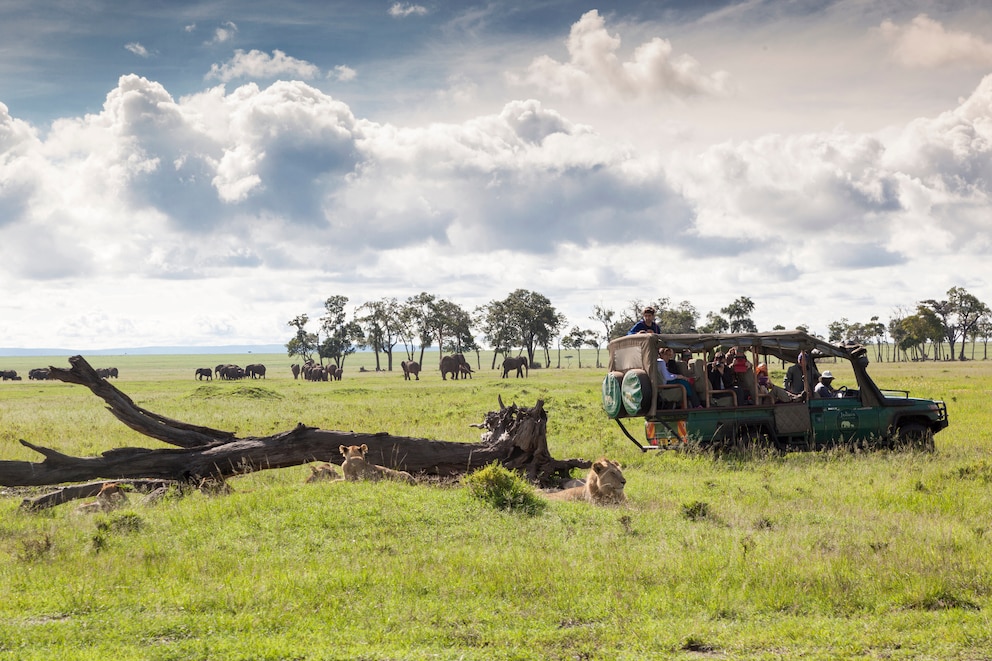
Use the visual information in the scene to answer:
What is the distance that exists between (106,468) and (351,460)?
3941 millimetres

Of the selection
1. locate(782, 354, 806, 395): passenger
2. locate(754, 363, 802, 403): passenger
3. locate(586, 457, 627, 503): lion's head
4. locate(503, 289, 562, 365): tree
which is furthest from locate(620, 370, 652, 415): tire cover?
locate(503, 289, 562, 365): tree

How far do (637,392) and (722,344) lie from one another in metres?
2.09

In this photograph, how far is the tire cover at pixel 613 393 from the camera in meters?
17.2

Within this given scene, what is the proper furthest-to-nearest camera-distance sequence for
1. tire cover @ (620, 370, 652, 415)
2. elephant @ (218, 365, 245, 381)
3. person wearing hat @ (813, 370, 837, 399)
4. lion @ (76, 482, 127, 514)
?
elephant @ (218, 365, 245, 381) → person wearing hat @ (813, 370, 837, 399) → tire cover @ (620, 370, 652, 415) → lion @ (76, 482, 127, 514)

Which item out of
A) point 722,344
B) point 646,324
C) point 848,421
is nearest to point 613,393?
point 646,324

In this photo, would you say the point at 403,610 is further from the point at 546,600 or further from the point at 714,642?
the point at 714,642

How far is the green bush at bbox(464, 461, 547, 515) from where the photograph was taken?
11.7 metres

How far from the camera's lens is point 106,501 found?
12492 millimetres

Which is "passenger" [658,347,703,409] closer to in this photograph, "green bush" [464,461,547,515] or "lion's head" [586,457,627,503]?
"lion's head" [586,457,627,503]

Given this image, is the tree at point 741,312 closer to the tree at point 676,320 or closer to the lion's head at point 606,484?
the tree at point 676,320

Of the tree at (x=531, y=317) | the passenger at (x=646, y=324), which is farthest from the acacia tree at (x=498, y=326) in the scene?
the passenger at (x=646, y=324)

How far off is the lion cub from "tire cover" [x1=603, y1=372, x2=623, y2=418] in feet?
17.2

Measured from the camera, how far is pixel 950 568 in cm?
830

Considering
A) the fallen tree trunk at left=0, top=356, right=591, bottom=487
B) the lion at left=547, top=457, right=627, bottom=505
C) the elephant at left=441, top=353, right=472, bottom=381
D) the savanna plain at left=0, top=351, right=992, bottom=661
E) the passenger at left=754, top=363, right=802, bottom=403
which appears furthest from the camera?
the elephant at left=441, top=353, right=472, bottom=381
